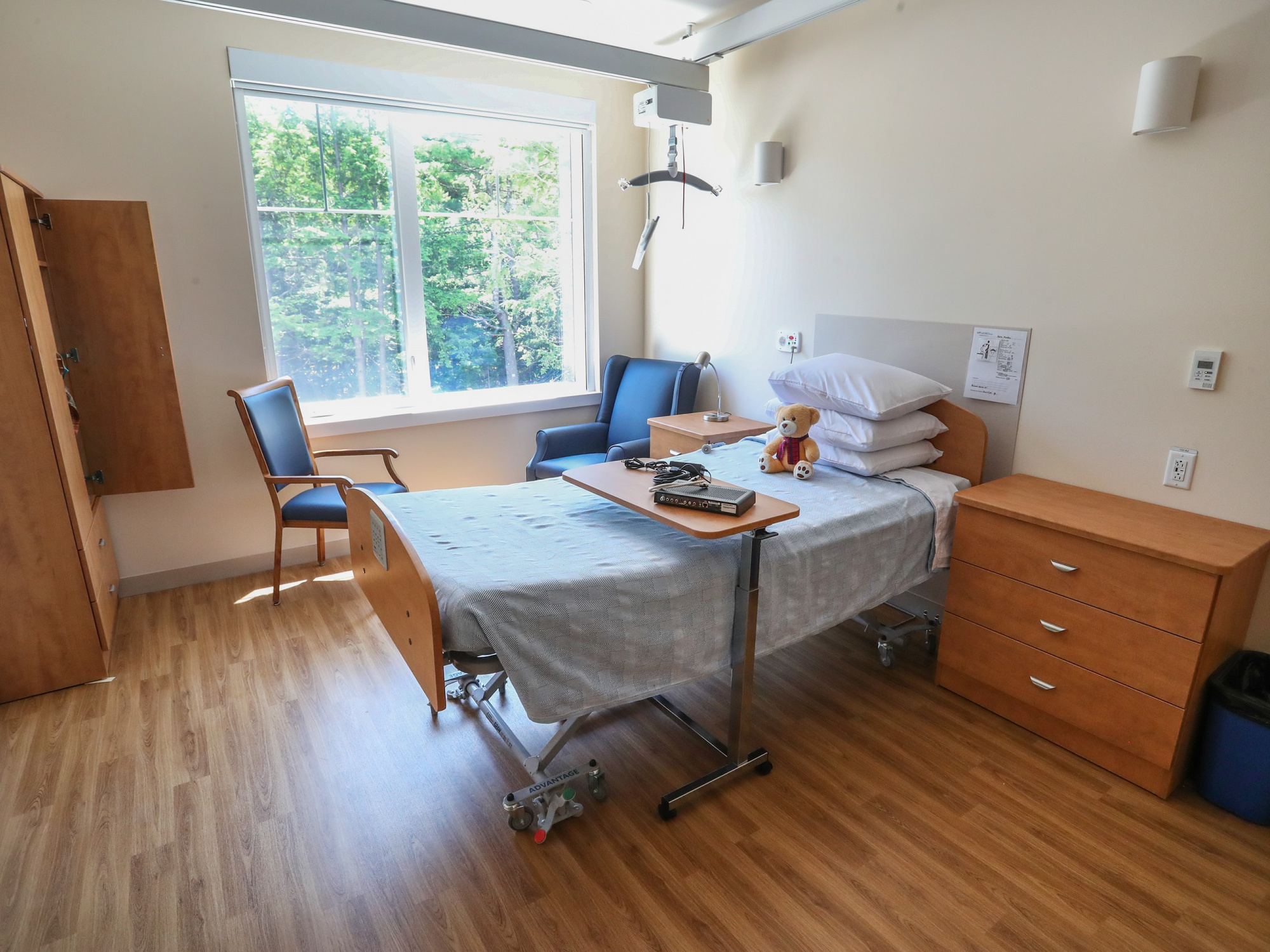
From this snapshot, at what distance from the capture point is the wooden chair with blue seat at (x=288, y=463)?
10.1 feet

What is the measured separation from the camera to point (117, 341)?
292 centimetres

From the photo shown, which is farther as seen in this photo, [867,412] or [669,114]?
[669,114]

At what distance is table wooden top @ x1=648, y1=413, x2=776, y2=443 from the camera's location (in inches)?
129

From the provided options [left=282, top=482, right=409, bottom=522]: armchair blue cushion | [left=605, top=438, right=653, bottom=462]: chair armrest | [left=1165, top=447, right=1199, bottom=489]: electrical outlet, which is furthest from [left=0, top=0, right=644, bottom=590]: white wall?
[left=1165, top=447, right=1199, bottom=489]: electrical outlet

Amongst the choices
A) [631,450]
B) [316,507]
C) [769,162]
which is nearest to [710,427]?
[631,450]

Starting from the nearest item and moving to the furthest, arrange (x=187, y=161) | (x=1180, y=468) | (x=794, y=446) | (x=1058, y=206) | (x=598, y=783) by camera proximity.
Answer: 1. (x=598, y=783)
2. (x=1180, y=468)
3. (x=1058, y=206)
4. (x=794, y=446)
5. (x=187, y=161)

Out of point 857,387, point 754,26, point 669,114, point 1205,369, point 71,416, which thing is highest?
point 754,26

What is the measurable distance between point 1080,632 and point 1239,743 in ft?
1.44

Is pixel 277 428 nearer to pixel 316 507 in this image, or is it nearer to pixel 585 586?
pixel 316 507

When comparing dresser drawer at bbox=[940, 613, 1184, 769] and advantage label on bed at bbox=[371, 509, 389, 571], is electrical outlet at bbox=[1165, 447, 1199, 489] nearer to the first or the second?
dresser drawer at bbox=[940, 613, 1184, 769]

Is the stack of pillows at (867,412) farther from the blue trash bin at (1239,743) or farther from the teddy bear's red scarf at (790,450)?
the blue trash bin at (1239,743)

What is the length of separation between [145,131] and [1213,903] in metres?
4.43

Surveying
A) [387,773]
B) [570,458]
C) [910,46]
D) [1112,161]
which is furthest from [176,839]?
[910,46]

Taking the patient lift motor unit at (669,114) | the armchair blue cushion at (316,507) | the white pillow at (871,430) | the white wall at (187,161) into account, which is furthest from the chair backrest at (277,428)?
the white pillow at (871,430)
